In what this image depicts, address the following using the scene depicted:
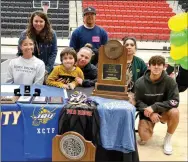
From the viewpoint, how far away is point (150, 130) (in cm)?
273

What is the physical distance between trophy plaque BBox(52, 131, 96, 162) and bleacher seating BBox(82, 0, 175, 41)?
9.35 m

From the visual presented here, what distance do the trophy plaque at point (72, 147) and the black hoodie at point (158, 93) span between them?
2.51ft

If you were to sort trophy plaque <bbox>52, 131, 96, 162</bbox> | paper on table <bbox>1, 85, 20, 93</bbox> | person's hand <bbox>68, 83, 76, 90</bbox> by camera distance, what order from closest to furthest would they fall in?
trophy plaque <bbox>52, 131, 96, 162</bbox> → paper on table <bbox>1, 85, 20, 93</bbox> → person's hand <bbox>68, 83, 76, 90</bbox>

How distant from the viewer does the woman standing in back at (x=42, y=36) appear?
9.66 ft

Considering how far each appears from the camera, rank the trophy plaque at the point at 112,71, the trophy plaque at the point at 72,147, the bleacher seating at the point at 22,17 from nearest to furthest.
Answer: the trophy plaque at the point at 72,147
the trophy plaque at the point at 112,71
the bleacher seating at the point at 22,17

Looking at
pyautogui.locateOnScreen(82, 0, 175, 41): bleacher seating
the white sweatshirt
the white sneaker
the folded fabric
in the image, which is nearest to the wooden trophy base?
the folded fabric

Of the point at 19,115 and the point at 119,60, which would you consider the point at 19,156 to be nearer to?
the point at 19,115

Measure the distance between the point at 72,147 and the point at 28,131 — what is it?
1.06 feet

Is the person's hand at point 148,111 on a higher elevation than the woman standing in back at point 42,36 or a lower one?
lower

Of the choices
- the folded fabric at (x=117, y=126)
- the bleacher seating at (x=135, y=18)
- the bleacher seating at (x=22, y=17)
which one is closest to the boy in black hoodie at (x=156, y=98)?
the folded fabric at (x=117, y=126)

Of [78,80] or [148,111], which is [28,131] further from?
[148,111]

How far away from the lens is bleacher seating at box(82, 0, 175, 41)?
38.0 ft

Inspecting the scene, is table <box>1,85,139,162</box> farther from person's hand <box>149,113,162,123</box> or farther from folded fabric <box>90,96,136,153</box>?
person's hand <box>149,113,162,123</box>

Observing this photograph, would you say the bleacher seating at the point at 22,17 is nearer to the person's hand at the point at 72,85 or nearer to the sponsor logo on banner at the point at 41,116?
the person's hand at the point at 72,85
